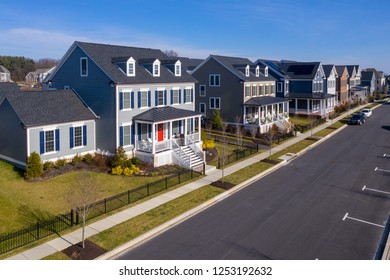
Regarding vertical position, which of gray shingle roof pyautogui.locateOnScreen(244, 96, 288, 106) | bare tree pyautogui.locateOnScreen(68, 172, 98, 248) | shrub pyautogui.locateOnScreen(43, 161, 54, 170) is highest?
gray shingle roof pyautogui.locateOnScreen(244, 96, 288, 106)

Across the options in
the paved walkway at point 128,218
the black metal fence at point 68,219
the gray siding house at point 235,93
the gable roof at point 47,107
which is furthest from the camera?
the gray siding house at point 235,93

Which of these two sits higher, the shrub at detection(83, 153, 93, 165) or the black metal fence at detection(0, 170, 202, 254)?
the shrub at detection(83, 153, 93, 165)

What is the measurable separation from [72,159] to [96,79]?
22.9 ft

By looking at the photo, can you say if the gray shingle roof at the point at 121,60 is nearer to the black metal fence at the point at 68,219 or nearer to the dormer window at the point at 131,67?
the dormer window at the point at 131,67

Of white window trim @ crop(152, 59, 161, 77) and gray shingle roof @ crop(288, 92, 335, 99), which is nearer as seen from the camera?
white window trim @ crop(152, 59, 161, 77)

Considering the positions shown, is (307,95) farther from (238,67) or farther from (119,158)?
(119,158)

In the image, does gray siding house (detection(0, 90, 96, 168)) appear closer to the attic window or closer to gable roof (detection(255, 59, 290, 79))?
the attic window

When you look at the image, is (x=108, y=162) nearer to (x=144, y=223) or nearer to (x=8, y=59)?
(x=144, y=223)

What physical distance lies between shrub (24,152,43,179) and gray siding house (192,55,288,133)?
87.0 ft

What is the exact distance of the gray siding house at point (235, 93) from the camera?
1876 inches

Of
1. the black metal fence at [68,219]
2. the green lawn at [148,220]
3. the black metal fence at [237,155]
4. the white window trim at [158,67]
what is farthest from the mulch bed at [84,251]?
the white window trim at [158,67]

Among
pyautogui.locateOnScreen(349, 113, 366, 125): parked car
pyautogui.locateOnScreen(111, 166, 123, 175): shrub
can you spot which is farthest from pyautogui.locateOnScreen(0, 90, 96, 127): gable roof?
pyautogui.locateOnScreen(349, 113, 366, 125): parked car

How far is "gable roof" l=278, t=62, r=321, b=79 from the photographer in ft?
208

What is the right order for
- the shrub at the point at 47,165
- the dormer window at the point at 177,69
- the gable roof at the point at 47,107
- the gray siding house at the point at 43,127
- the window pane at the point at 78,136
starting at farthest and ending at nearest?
the dormer window at the point at 177,69 < the window pane at the point at 78,136 < the gable roof at the point at 47,107 < the shrub at the point at 47,165 < the gray siding house at the point at 43,127
